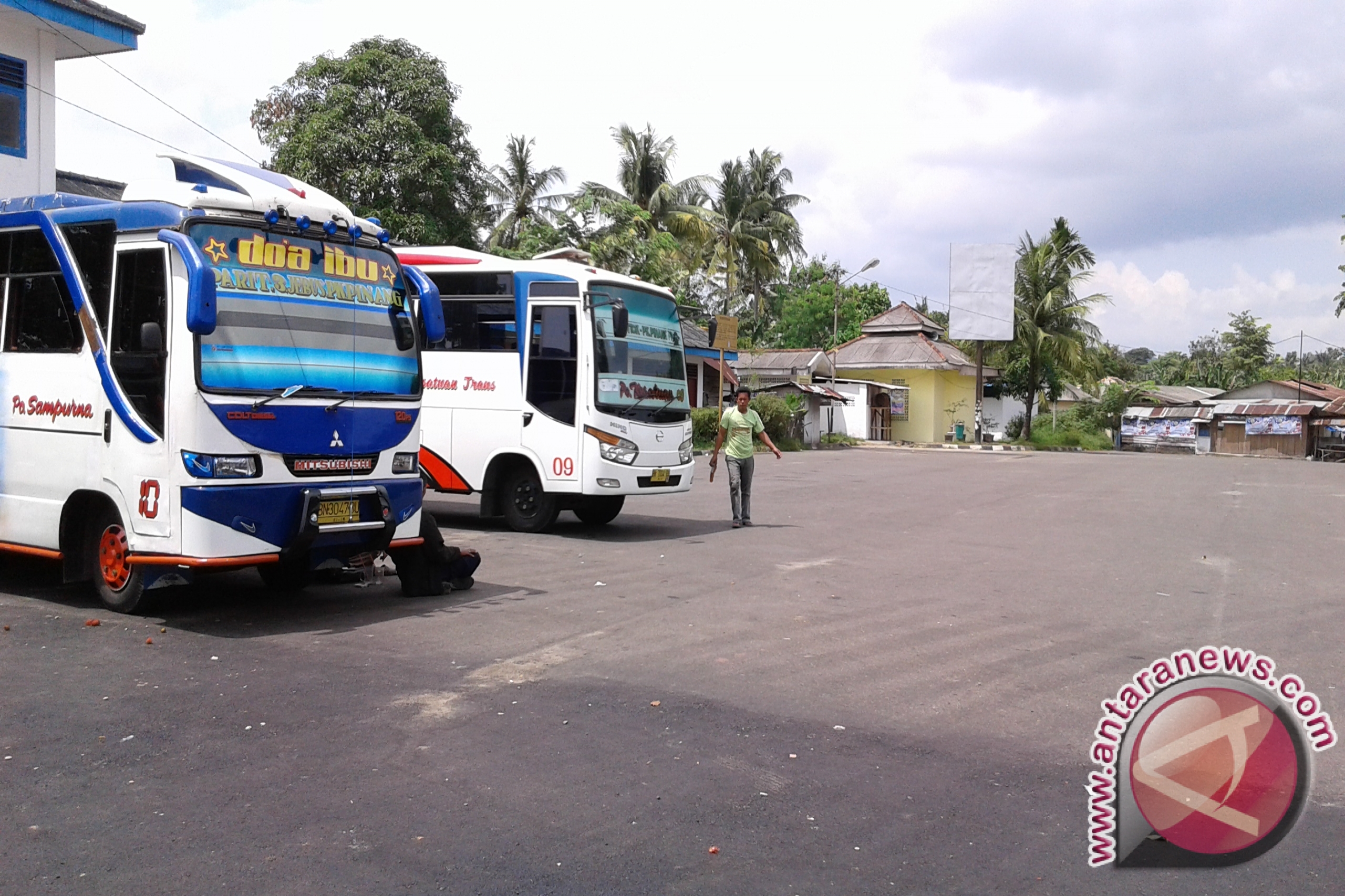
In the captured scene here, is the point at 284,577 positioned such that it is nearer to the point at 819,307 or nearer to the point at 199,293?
the point at 199,293

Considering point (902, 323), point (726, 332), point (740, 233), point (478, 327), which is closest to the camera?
point (478, 327)

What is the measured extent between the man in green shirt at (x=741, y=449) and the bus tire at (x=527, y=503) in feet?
8.41

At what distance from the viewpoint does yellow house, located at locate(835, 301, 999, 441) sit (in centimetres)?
5819

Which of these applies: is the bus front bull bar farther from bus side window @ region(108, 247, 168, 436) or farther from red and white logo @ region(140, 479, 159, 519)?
bus side window @ region(108, 247, 168, 436)

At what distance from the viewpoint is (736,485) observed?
15109 mm

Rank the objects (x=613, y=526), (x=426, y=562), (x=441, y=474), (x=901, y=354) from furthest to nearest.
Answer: (x=901, y=354), (x=613, y=526), (x=441, y=474), (x=426, y=562)

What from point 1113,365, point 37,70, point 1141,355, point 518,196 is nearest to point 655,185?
point 518,196

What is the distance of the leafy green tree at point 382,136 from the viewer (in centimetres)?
2481

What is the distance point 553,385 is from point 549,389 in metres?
0.07

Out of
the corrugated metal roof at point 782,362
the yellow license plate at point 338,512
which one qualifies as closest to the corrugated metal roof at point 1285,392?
the corrugated metal roof at point 782,362

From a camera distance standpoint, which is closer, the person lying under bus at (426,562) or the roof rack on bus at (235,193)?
the roof rack on bus at (235,193)

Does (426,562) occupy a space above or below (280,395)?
below

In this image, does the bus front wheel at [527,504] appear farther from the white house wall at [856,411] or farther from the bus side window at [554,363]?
the white house wall at [856,411]

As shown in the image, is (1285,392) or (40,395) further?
(1285,392)
